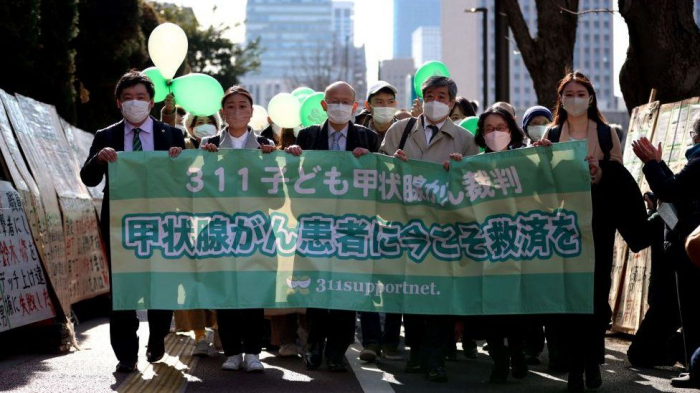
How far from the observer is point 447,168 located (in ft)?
26.0

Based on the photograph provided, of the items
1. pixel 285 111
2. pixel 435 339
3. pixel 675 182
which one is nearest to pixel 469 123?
pixel 285 111

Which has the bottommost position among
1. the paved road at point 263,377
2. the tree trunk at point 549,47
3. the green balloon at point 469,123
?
the paved road at point 263,377

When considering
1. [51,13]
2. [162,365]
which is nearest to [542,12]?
[51,13]

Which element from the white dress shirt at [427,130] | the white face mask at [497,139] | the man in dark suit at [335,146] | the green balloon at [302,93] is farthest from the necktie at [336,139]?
the green balloon at [302,93]

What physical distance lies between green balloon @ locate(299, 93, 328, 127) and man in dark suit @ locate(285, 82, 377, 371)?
11.8 feet

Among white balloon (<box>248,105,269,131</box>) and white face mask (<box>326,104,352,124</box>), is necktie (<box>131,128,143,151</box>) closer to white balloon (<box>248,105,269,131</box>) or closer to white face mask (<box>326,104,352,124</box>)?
white face mask (<box>326,104,352,124</box>)

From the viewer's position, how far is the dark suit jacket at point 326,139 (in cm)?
848

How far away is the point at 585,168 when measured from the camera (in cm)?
746

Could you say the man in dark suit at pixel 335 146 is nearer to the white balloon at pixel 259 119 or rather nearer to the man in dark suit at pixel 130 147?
the man in dark suit at pixel 130 147

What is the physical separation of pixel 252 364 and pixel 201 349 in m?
1.25

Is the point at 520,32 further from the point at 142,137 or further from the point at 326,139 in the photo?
the point at 142,137

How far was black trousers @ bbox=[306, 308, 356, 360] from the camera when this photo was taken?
26.5 feet

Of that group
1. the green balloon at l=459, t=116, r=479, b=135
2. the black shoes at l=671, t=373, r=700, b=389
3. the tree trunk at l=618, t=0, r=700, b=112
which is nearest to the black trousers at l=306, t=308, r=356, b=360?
the black shoes at l=671, t=373, r=700, b=389

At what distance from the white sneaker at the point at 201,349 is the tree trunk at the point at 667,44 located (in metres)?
5.29
